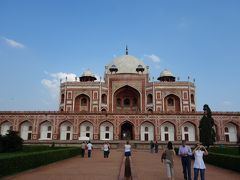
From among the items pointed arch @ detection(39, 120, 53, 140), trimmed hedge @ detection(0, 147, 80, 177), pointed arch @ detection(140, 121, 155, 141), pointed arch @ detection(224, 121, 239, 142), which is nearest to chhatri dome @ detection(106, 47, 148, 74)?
pointed arch @ detection(140, 121, 155, 141)

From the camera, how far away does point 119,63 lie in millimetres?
55438

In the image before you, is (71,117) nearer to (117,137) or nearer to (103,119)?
(103,119)

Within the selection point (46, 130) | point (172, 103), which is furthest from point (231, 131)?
point (46, 130)

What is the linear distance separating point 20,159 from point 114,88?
37.2 meters

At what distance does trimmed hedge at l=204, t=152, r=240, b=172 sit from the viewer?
11516mm

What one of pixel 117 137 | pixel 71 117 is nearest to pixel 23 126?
pixel 71 117

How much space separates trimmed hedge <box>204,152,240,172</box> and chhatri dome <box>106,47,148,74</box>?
37110 mm

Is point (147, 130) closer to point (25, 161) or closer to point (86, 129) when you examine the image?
point (86, 129)

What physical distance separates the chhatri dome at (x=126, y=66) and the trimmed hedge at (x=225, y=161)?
122 ft

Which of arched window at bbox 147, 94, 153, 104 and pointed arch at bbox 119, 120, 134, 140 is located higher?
arched window at bbox 147, 94, 153, 104

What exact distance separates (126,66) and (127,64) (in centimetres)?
71

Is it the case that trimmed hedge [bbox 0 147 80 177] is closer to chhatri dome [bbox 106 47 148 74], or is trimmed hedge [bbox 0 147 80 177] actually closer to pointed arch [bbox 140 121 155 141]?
pointed arch [bbox 140 121 155 141]

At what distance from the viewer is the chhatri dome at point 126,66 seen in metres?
51.6

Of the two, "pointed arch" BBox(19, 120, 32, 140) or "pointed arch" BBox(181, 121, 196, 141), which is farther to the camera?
"pointed arch" BBox(19, 120, 32, 140)
